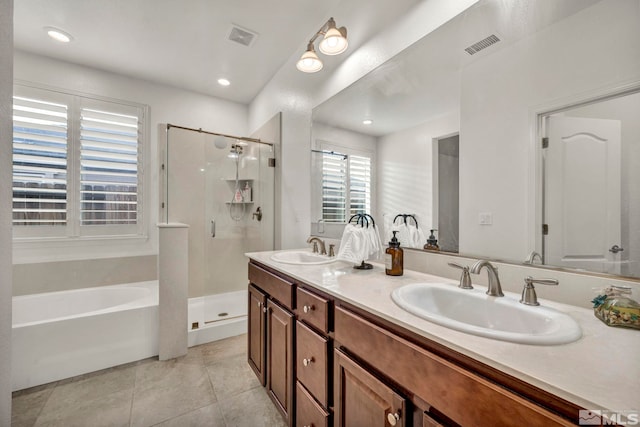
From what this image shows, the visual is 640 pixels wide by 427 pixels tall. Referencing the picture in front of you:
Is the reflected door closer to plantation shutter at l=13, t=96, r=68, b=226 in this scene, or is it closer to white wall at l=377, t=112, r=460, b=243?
white wall at l=377, t=112, r=460, b=243

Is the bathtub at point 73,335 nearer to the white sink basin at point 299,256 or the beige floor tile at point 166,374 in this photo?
the beige floor tile at point 166,374

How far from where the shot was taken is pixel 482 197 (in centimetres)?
113

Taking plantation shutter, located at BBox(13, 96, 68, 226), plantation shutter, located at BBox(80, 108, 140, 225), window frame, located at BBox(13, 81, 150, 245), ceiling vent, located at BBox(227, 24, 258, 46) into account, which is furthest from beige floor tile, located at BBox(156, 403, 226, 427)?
ceiling vent, located at BBox(227, 24, 258, 46)

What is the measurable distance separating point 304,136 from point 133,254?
86.7 inches

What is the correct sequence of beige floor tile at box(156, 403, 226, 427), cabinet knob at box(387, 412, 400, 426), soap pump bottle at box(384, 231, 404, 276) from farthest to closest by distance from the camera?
1. beige floor tile at box(156, 403, 226, 427)
2. soap pump bottle at box(384, 231, 404, 276)
3. cabinet knob at box(387, 412, 400, 426)

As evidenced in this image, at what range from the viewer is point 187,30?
2088mm

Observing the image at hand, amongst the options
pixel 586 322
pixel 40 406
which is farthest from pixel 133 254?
pixel 586 322

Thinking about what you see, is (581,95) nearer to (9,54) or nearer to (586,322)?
(586,322)

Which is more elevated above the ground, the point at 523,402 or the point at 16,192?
the point at 16,192

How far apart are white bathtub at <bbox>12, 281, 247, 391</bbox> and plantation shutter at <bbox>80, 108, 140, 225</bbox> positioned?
742 millimetres

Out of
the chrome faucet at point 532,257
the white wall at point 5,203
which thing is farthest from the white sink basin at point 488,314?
the white wall at point 5,203

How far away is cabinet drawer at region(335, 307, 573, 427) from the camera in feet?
1.69

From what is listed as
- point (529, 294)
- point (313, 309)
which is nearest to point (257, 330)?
point (313, 309)

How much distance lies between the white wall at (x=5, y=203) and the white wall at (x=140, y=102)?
175cm
